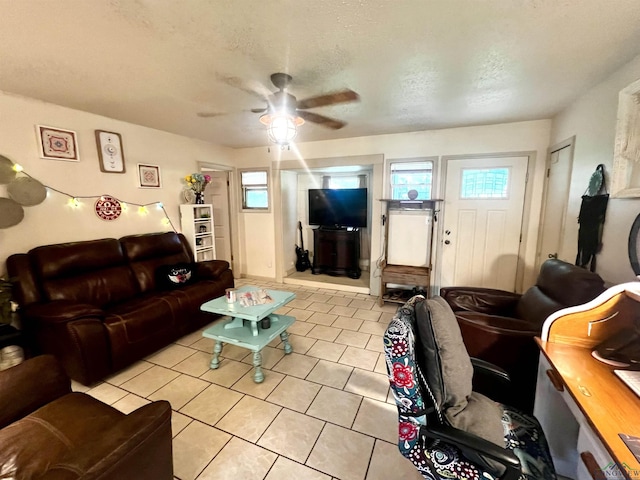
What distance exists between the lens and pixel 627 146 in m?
1.73

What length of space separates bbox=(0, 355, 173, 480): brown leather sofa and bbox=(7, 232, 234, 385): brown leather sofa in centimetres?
73

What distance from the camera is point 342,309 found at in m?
3.66

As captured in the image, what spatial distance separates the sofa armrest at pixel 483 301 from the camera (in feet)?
8.21

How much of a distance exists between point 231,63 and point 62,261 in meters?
2.40

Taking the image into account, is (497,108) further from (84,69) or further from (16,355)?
(16,355)

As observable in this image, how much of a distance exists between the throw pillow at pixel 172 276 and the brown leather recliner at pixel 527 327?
2878 millimetres

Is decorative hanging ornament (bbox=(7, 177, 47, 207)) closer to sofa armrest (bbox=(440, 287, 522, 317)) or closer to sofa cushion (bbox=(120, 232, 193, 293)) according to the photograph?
sofa cushion (bbox=(120, 232, 193, 293))

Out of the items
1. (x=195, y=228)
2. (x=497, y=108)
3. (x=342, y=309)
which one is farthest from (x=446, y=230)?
(x=195, y=228)

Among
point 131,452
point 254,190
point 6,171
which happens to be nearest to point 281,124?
point 131,452

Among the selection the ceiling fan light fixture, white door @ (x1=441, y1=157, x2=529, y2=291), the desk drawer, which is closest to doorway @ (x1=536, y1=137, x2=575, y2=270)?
white door @ (x1=441, y1=157, x2=529, y2=291)

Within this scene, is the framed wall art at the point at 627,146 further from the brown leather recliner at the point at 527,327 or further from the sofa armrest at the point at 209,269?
the sofa armrest at the point at 209,269

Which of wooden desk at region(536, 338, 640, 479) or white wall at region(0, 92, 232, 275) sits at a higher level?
white wall at region(0, 92, 232, 275)

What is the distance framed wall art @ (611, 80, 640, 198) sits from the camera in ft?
5.46

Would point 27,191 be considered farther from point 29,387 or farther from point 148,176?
point 29,387
